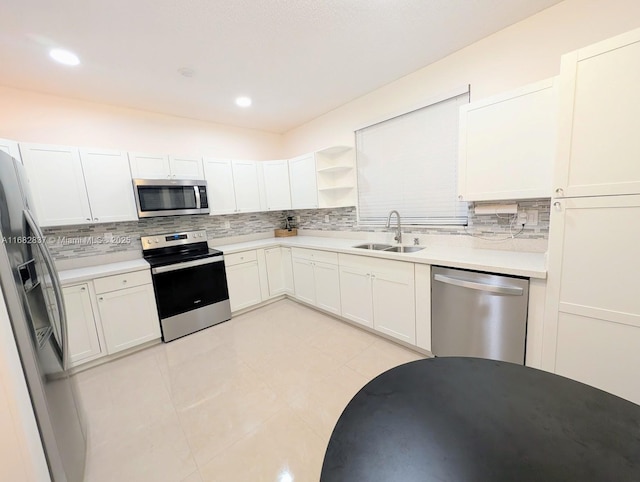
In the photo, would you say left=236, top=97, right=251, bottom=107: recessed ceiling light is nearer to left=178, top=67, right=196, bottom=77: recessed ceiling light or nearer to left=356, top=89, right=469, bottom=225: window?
left=178, top=67, right=196, bottom=77: recessed ceiling light

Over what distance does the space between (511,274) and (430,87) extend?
6.23 ft

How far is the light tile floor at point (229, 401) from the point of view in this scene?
4.74ft

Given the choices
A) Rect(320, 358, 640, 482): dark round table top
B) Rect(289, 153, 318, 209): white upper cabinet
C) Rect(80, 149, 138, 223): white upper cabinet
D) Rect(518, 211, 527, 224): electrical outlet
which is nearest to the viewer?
Rect(320, 358, 640, 482): dark round table top

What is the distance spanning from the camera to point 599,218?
1327 mm

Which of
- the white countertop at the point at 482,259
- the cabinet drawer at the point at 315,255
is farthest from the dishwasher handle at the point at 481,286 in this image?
the cabinet drawer at the point at 315,255

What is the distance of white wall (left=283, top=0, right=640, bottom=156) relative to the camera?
1.62 metres

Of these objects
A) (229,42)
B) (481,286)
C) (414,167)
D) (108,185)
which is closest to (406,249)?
(414,167)

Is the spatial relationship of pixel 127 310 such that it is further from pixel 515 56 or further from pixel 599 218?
pixel 515 56

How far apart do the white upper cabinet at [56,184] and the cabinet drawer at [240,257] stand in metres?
1.41

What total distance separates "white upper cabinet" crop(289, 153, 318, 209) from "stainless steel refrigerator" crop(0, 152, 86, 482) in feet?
8.61

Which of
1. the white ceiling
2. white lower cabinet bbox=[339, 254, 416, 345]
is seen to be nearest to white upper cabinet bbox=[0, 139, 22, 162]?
the white ceiling

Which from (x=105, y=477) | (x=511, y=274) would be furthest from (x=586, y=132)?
(x=105, y=477)

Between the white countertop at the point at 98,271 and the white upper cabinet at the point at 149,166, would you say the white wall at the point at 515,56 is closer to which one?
the white upper cabinet at the point at 149,166

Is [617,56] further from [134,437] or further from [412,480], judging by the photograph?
[134,437]
